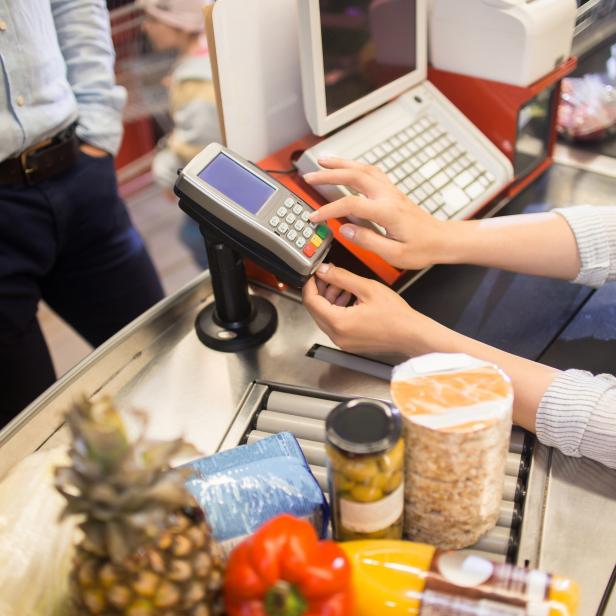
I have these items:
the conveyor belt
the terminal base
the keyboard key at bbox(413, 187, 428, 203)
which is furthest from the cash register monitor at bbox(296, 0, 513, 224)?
the conveyor belt

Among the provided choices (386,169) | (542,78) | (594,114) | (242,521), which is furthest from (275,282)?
(594,114)

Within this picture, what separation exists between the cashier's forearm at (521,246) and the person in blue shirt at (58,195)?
0.80 m

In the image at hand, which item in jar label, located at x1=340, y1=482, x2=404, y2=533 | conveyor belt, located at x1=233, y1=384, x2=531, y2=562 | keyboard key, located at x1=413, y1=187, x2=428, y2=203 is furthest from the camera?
keyboard key, located at x1=413, y1=187, x2=428, y2=203

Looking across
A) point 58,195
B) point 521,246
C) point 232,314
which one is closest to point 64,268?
point 58,195

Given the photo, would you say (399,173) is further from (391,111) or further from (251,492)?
(251,492)

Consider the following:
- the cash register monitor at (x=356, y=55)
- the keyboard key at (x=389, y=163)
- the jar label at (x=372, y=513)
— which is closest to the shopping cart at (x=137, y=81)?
the cash register monitor at (x=356, y=55)

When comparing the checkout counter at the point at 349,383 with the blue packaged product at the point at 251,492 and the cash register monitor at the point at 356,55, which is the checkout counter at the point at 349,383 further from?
the cash register monitor at the point at 356,55

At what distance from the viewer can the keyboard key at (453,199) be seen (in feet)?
3.90

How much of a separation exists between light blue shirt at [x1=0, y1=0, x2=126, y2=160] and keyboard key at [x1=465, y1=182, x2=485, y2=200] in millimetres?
788

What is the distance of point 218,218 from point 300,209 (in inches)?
4.6

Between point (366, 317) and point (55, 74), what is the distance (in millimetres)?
863

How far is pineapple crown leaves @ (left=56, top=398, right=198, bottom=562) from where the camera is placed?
1.81 feet

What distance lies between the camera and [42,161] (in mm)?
1384

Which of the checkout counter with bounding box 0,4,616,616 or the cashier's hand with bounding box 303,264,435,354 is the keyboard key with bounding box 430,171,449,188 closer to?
the checkout counter with bounding box 0,4,616,616
